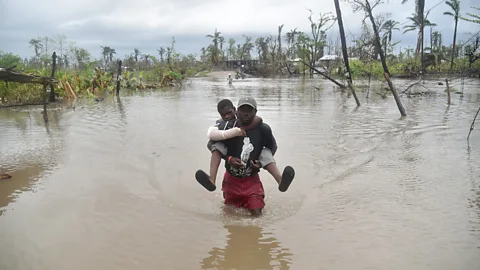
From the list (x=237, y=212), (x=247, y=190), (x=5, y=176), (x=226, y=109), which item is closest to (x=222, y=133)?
(x=226, y=109)

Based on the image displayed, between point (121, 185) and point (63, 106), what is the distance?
11940mm

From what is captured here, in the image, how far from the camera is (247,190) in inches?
177

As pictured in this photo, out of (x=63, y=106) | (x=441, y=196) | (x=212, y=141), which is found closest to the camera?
(x=212, y=141)

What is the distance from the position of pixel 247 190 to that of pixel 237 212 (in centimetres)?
34

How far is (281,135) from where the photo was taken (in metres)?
9.82

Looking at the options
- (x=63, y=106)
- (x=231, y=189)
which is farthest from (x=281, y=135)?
(x=63, y=106)

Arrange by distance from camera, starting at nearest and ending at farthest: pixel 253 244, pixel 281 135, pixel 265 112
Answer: pixel 253 244 → pixel 281 135 → pixel 265 112

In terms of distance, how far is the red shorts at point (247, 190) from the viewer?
449 centimetres

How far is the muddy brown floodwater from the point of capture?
12.0 ft

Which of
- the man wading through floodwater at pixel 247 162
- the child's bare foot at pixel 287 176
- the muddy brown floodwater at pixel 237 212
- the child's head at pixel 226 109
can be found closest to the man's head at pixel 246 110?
the man wading through floodwater at pixel 247 162

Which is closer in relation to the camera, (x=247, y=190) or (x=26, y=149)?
(x=247, y=190)

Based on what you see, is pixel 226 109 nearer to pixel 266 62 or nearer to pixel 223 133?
pixel 223 133

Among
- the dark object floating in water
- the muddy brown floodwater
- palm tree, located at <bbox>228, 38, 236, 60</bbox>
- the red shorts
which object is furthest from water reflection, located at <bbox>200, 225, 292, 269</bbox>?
palm tree, located at <bbox>228, 38, 236, 60</bbox>

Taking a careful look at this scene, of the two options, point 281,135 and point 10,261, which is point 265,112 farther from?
point 10,261
